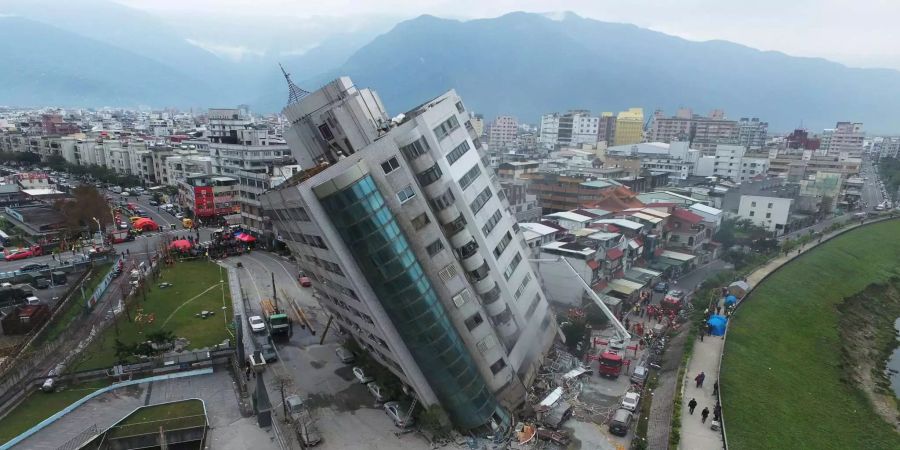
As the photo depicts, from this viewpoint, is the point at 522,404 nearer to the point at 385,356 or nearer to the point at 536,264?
the point at 385,356

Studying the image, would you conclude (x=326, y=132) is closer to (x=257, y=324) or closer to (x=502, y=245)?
(x=502, y=245)

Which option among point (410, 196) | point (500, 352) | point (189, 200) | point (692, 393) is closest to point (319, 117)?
point (410, 196)

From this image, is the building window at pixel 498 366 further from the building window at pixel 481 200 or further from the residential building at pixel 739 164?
the residential building at pixel 739 164

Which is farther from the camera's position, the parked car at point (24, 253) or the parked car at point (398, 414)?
the parked car at point (24, 253)

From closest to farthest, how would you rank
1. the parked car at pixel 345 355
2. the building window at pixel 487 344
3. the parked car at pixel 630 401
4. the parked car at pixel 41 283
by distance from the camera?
the building window at pixel 487 344 < the parked car at pixel 630 401 < the parked car at pixel 345 355 < the parked car at pixel 41 283

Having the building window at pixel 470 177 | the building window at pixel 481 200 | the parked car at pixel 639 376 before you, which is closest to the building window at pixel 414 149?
the building window at pixel 470 177

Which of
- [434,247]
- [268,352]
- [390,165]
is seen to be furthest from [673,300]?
[268,352]

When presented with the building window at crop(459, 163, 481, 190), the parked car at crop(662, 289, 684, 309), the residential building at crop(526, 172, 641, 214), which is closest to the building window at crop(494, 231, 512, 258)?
the building window at crop(459, 163, 481, 190)

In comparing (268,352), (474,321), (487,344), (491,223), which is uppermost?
(491,223)
